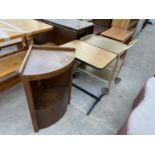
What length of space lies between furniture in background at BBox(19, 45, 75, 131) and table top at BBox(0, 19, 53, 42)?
355mm

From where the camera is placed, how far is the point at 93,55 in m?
1.55

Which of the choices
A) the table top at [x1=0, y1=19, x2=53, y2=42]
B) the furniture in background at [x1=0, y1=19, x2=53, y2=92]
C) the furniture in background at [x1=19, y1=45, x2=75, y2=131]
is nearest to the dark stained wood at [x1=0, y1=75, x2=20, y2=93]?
the furniture in background at [x1=0, y1=19, x2=53, y2=92]

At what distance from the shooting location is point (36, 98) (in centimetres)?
142

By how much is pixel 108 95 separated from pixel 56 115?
33.2 inches

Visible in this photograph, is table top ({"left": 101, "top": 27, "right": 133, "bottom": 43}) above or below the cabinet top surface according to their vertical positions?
below

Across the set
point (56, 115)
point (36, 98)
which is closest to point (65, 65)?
point (36, 98)

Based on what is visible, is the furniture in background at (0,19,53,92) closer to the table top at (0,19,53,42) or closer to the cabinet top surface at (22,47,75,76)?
the table top at (0,19,53,42)

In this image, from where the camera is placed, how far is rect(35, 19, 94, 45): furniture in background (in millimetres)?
1881

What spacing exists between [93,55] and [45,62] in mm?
607

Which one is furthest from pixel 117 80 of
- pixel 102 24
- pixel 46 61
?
pixel 102 24

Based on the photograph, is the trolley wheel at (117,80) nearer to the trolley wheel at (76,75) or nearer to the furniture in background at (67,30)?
the trolley wheel at (76,75)

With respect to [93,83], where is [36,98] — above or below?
above

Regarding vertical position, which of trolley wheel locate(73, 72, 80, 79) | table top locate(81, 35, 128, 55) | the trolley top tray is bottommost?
trolley wheel locate(73, 72, 80, 79)
